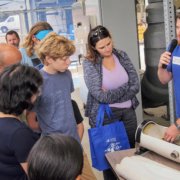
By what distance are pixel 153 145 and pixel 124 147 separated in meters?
0.58

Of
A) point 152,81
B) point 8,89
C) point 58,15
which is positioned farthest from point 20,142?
point 58,15

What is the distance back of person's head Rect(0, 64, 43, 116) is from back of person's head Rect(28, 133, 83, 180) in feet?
0.91

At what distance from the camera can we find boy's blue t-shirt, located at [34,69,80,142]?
5.06ft

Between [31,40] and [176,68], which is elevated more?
[31,40]

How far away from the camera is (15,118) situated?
1.07 m

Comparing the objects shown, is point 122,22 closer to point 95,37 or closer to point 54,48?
point 95,37

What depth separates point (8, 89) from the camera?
105 centimetres

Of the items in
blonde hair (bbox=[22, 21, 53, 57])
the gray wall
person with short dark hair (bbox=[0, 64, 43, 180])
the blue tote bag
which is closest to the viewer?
person with short dark hair (bbox=[0, 64, 43, 180])

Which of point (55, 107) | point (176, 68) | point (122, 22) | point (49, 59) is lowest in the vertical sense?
point (55, 107)

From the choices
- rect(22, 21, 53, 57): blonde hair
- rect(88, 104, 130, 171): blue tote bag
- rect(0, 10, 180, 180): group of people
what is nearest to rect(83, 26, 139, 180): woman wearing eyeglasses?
rect(0, 10, 180, 180): group of people

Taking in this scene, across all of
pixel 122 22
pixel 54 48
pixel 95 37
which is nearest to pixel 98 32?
pixel 95 37

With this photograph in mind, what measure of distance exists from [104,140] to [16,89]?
958 millimetres

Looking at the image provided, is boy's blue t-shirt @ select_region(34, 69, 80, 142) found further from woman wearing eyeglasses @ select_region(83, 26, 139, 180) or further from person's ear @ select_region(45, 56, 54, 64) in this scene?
woman wearing eyeglasses @ select_region(83, 26, 139, 180)

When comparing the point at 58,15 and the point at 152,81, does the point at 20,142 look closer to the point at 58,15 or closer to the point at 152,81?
the point at 152,81
